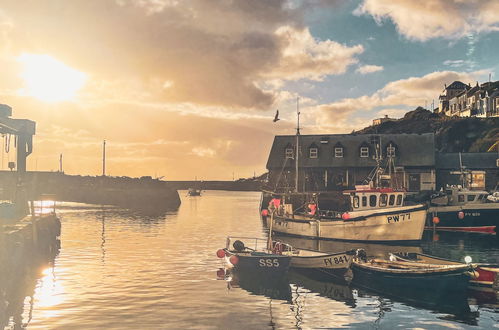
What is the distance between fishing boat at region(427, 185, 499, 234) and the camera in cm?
5019

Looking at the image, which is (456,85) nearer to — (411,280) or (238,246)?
(238,246)

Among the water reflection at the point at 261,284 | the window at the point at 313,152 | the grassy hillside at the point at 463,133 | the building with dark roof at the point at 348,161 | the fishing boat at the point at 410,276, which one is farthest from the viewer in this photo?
the grassy hillside at the point at 463,133

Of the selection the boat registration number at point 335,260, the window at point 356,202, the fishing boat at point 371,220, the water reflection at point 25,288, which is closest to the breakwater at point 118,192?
the fishing boat at point 371,220

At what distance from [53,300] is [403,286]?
17288mm

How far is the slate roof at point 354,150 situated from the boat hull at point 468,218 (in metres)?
15.5

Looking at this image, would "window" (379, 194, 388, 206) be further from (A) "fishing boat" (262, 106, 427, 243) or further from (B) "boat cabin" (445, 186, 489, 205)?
(B) "boat cabin" (445, 186, 489, 205)

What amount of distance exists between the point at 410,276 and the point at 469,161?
53.5 m

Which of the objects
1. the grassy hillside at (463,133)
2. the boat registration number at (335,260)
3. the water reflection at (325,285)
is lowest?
the water reflection at (325,285)

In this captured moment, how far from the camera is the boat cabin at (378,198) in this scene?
136 ft

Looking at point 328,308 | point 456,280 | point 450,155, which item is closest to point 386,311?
point 328,308

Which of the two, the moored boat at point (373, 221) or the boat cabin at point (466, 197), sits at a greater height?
the boat cabin at point (466, 197)

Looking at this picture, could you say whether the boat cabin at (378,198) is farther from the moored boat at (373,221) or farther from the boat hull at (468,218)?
the boat hull at (468,218)

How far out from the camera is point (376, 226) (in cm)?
4053

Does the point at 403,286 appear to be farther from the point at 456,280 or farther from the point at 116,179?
the point at 116,179
